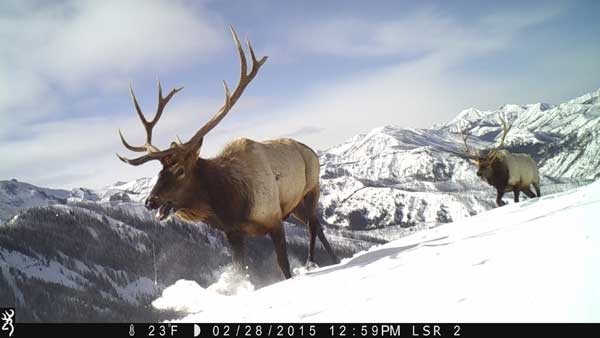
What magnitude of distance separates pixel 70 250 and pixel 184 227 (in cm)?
4416

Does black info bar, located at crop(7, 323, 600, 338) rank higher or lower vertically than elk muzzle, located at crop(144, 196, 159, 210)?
lower

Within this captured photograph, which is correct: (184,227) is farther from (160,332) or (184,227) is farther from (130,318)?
(160,332)

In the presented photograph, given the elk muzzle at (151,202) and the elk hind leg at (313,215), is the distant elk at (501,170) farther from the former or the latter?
the elk muzzle at (151,202)

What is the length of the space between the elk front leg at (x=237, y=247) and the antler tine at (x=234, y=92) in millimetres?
1789

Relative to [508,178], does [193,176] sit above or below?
below

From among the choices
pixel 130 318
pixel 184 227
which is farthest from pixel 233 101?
pixel 184 227

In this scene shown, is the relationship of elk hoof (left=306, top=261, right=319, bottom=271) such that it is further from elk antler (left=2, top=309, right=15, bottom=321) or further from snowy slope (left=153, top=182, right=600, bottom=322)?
elk antler (left=2, top=309, right=15, bottom=321)

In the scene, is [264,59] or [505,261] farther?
[264,59]

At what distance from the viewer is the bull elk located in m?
6.31

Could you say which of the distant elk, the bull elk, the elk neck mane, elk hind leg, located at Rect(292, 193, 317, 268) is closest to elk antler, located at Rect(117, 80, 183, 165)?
the bull elk

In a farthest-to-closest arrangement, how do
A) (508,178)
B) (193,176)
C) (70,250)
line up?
(70,250) → (508,178) → (193,176)

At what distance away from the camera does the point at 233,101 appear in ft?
24.9

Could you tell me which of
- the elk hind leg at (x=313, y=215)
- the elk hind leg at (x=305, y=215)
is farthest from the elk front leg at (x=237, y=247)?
the elk hind leg at (x=313, y=215)

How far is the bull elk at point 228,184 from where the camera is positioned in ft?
20.7
